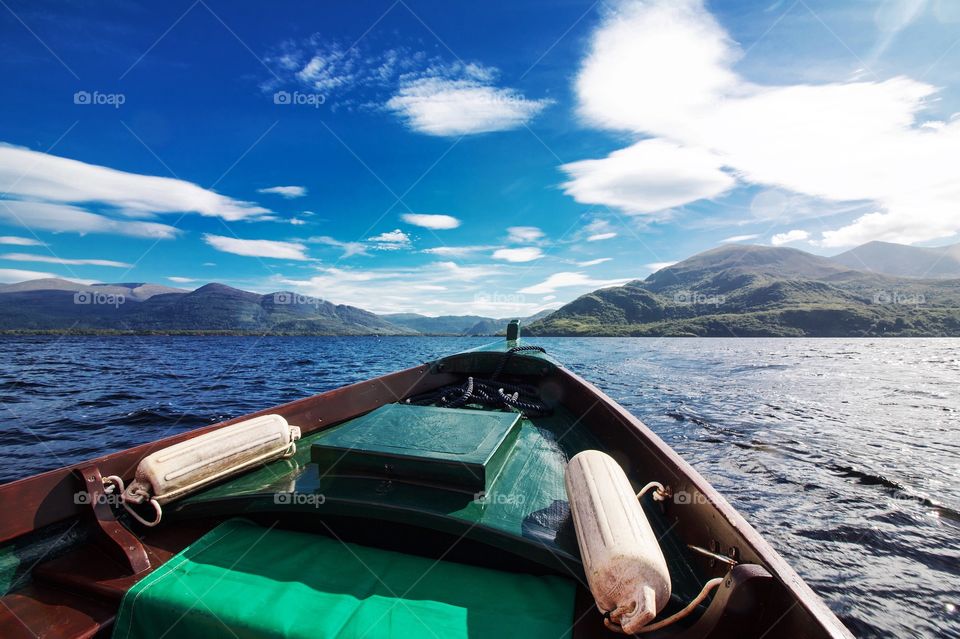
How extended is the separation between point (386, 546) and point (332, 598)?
2.28 ft

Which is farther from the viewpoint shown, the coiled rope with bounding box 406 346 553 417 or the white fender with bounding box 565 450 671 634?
the coiled rope with bounding box 406 346 553 417

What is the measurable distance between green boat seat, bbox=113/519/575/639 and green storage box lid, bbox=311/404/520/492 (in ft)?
1.89

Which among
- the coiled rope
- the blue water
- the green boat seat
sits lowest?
the blue water

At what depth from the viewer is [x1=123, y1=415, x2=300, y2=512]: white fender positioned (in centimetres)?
313

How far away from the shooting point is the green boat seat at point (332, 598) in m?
2.21

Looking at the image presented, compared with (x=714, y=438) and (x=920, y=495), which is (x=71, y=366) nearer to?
(x=714, y=438)

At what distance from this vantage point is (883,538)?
652 centimetres

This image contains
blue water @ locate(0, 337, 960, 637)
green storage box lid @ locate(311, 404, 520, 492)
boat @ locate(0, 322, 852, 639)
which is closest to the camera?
boat @ locate(0, 322, 852, 639)

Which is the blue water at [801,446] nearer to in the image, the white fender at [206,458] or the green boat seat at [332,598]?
the green boat seat at [332,598]

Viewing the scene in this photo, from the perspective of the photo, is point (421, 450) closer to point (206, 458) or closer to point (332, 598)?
point (332, 598)

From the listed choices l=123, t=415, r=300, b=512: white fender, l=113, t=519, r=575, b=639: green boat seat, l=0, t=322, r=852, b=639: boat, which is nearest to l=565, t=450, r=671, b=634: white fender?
l=0, t=322, r=852, b=639: boat

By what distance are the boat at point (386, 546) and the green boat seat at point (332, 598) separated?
0.01 m

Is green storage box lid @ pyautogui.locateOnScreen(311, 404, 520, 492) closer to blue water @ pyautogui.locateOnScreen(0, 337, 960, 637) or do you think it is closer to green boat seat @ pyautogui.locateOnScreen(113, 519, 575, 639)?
green boat seat @ pyautogui.locateOnScreen(113, 519, 575, 639)

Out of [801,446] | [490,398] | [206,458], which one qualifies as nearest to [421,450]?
[206,458]
